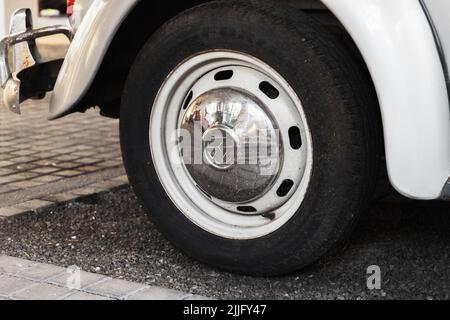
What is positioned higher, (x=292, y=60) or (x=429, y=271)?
(x=292, y=60)

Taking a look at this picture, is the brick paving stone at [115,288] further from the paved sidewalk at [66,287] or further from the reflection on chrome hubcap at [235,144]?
the reflection on chrome hubcap at [235,144]

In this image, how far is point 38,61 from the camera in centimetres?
358

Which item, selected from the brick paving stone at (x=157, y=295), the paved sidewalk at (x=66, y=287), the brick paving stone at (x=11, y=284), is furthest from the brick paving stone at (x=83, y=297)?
the brick paving stone at (x=11, y=284)

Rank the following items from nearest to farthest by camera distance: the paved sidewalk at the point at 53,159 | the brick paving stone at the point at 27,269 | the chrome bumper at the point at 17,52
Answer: the brick paving stone at the point at 27,269, the chrome bumper at the point at 17,52, the paved sidewalk at the point at 53,159

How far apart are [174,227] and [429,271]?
1.03 m

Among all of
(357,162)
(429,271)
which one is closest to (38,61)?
(357,162)

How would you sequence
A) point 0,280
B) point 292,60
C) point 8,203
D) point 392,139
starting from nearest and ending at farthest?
point 392,139, point 292,60, point 0,280, point 8,203

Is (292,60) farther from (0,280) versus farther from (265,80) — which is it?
(0,280)

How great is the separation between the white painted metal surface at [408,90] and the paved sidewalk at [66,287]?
0.88m

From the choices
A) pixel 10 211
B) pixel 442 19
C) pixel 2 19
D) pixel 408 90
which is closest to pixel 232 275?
pixel 408 90

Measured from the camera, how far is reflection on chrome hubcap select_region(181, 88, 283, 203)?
9.38ft

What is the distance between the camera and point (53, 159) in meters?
5.11

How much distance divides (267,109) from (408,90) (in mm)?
572

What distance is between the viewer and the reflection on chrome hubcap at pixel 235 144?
2859 mm
